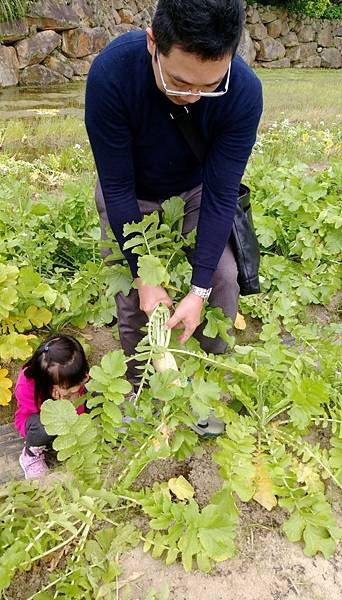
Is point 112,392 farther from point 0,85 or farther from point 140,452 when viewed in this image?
point 0,85

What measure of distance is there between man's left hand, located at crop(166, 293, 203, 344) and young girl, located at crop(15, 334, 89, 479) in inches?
21.7

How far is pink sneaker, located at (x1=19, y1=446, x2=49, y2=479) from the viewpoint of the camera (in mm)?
2172

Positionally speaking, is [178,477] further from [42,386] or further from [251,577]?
[42,386]

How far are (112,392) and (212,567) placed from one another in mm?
672

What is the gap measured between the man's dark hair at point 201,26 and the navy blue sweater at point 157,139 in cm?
28

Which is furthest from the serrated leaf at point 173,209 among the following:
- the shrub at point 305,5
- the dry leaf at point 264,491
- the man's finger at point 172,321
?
the shrub at point 305,5

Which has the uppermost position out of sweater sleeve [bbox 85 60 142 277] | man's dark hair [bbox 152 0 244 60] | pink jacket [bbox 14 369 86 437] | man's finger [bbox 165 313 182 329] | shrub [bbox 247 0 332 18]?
man's dark hair [bbox 152 0 244 60]

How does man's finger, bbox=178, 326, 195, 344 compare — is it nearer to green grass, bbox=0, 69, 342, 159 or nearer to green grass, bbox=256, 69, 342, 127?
green grass, bbox=0, 69, 342, 159

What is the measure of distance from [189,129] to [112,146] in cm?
26

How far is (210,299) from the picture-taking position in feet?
7.09

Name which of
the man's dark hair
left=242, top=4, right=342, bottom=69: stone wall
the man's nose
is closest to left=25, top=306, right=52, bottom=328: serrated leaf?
the man's nose

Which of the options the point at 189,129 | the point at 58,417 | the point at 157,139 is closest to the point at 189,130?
the point at 189,129

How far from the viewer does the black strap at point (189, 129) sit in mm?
1729

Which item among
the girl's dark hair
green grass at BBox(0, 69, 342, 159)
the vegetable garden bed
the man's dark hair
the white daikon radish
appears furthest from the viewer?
green grass at BBox(0, 69, 342, 159)
